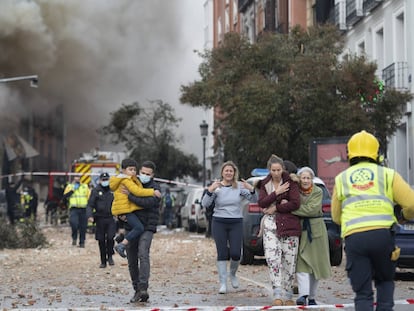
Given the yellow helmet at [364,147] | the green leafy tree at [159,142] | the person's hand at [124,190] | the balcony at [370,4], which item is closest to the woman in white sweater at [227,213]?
the person's hand at [124,190]

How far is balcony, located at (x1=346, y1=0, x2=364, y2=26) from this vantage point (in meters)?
34.9

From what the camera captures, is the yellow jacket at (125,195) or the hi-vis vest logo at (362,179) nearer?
the hi-vis vest logo at (362,179)

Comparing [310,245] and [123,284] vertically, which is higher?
[310,245]

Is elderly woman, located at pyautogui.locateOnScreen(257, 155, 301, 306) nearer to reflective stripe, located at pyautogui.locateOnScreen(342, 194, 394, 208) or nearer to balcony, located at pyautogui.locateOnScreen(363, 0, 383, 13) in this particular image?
reflective stripe, located at pyautogui.locateOnScreen(342, 194, 394, 208)

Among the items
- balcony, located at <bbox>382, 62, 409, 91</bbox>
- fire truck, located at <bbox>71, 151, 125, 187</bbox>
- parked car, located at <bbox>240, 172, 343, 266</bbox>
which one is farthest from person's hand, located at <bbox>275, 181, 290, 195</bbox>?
fire truck, located at <bbox>71, 151, 125, 187</bbox>

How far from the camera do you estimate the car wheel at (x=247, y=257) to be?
17112 millimetres

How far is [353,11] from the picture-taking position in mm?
35688

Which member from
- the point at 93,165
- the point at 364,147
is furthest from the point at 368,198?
the point at 93,165

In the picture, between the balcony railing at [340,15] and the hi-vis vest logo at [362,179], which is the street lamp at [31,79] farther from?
the hi-vis vest logo at [362,179]

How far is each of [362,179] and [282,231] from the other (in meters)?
3.62

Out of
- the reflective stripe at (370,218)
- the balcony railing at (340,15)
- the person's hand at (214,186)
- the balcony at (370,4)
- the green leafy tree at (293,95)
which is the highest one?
the balcony railing at (340,15)

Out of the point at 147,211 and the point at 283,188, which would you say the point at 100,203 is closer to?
the point at 147,211

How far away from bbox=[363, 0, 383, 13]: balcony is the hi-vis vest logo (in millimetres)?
25826

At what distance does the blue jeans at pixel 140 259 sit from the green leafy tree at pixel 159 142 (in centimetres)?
3439
